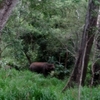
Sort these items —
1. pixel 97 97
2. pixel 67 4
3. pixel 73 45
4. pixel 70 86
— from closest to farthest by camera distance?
pixel 97 97
pixel 70 86
pixel 67 4
pixel 73 45

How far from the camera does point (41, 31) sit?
14.9m

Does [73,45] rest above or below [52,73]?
above

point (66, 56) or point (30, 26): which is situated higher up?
point (30, 26)

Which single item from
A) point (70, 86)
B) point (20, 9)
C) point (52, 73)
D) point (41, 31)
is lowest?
point (52, 73)

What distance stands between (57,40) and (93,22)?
5406 millimetres

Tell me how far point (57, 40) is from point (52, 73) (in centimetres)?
196

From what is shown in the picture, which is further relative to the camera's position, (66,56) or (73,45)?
(66,56)

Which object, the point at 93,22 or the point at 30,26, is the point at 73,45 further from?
the point at 93,22

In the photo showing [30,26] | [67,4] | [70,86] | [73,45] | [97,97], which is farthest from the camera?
[30,26]

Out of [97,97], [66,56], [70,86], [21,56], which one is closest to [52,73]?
[66,56]

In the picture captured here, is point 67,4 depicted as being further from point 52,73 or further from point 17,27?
point 52,73

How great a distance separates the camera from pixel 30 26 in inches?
599

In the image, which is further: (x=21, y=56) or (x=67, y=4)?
(x=21, y=56)

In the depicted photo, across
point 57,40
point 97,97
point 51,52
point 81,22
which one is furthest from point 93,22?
point 51,52
